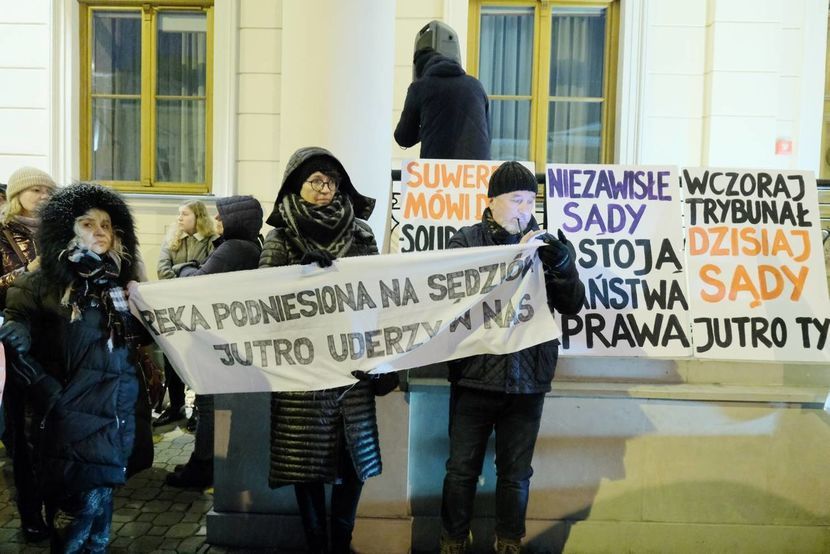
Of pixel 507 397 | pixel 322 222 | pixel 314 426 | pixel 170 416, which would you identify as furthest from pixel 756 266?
pixel 170 416

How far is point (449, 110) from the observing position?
15.8ft

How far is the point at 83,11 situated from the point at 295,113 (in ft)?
15.9

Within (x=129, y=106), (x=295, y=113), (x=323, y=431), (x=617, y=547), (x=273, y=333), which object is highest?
(x=129, y=106)

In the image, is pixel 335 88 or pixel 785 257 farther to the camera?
pixel 335 88

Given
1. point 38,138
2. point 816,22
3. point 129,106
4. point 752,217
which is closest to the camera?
point 752,217

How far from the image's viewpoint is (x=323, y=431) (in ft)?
9.59

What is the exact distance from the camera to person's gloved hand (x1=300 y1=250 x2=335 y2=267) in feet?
9.66

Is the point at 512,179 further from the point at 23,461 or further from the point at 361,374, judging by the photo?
the point at 23,461

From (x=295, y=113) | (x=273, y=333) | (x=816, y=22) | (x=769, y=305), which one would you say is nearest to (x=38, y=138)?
(x=295, y=113)

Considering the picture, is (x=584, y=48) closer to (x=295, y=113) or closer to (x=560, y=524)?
(x=295, y=113)

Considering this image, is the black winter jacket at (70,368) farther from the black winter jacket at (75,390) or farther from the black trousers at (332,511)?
the black trousers at (332,511)

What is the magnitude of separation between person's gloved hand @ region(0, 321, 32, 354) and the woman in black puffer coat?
1.00 meters

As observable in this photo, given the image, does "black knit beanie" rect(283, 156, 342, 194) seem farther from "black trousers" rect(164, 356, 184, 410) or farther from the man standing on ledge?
"black trousers" rect(164, 356, 184, 410)

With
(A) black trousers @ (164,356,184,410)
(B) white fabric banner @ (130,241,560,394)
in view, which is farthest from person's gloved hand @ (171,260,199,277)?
(B) white fabric banner @ (130,241,560,394)
